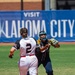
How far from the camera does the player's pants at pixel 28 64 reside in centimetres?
1067

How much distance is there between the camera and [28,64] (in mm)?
10680

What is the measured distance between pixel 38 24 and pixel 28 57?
1811 cm

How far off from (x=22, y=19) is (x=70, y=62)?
444 inches

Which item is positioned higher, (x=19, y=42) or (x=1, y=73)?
(x=19, y=42)

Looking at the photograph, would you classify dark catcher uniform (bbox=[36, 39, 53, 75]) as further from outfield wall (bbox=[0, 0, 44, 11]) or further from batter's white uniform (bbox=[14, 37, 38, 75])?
outfield wall (bbox=[0, 0, 44, 11])

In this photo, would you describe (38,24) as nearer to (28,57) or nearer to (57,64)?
(57,64)

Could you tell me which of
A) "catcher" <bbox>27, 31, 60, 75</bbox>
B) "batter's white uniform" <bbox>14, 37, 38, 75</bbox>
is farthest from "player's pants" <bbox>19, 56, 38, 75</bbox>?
"catcher" <bbox>27, 31, 60, 75</bbox>

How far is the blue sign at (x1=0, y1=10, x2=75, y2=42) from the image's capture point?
2856 cm

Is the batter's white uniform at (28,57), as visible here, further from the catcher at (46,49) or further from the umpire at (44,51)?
the umpire at (44,51)

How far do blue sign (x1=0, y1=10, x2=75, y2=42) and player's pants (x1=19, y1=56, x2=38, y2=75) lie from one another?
58.1 feet

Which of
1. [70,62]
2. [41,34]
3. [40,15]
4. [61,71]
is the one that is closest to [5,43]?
[40,15]

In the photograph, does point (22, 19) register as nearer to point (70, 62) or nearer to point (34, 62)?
point (70, 62)

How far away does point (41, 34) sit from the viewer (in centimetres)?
1193

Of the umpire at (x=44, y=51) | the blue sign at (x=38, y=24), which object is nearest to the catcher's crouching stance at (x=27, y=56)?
the umpire at (x=44, y=51)
